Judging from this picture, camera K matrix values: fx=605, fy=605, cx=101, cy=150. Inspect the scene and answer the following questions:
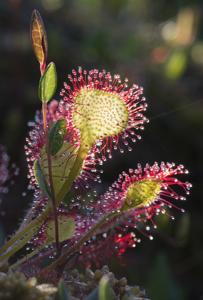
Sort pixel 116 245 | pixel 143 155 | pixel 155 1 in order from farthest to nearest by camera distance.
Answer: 1. pixel 155 1
2. pixel 143 155
3. pixel 116 245

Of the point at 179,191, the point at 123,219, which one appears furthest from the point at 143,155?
the point at 123,219

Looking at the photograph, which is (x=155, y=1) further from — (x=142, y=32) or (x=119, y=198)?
(x=119, y=198)

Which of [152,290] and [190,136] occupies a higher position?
[190,136]

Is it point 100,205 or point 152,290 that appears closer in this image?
point 100,205

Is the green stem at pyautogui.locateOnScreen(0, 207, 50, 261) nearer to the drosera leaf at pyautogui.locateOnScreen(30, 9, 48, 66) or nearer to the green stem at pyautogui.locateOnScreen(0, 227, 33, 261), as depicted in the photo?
the green stem at pyautogui.locateOnScreen(0, 227, 33, 261)

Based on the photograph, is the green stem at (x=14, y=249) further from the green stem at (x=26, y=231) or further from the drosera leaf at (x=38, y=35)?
the drosera leaf at (x=38, y=35)

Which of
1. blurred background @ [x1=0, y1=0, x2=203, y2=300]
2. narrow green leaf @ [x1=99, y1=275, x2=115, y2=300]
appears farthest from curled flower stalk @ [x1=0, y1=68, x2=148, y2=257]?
blurred background @ [x1=0, y1=0, x2=203, y2=300]
